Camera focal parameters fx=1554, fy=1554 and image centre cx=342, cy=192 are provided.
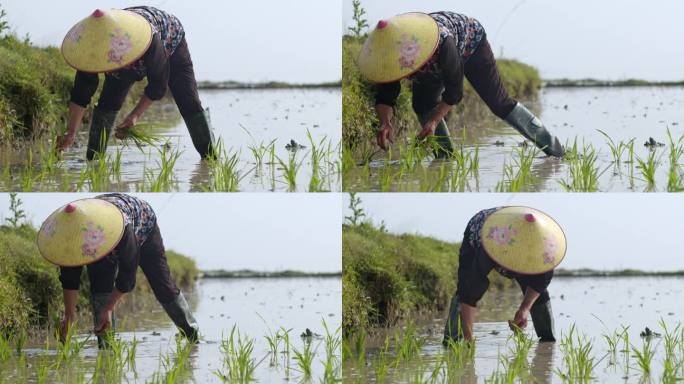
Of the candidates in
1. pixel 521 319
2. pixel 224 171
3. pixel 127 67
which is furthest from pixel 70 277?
pixel 521 319

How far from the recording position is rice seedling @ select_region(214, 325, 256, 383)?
819 cm

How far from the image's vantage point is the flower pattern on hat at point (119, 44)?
841cm

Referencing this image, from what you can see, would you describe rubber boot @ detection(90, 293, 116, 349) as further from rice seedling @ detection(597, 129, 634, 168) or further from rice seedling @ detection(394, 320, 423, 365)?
rice seedling @ detection(597, 129, 634, 168)

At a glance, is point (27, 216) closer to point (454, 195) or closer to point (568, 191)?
point (454, 195)

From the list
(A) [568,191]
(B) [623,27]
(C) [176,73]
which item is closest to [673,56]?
(B) [623,27]

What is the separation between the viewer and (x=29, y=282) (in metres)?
8.55

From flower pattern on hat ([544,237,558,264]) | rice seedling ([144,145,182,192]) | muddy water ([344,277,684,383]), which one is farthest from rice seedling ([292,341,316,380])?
flower pattern on hat ([544,237,558,264])

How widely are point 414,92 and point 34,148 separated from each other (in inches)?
84.0

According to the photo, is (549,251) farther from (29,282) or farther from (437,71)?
(29,282)

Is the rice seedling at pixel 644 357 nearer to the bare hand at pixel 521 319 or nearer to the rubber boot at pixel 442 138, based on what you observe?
the bare hand at pixel 521 319

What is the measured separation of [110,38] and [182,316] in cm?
156

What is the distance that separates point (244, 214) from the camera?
28.0 ft

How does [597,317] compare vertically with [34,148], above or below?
below

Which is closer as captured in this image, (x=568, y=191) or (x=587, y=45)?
(x=568, y=191)
